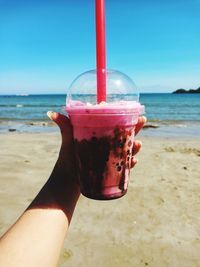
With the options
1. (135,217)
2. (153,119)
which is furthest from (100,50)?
(153,119)

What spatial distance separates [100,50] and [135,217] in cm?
248

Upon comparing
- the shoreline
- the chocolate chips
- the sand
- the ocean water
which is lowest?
the ocean water

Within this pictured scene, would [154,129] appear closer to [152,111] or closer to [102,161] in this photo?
[102,161]

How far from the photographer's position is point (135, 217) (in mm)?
3352

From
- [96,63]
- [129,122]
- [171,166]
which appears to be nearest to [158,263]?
[129,122]

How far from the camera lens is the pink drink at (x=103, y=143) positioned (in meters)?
1.19

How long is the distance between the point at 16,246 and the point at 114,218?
91.4 inches

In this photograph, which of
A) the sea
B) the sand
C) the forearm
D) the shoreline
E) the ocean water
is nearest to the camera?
the forearm

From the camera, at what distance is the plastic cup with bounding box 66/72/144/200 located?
1.19 m

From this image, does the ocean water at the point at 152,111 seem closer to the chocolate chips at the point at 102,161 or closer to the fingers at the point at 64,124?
the fingers at the point at 64,124

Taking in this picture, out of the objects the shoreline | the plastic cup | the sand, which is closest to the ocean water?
the plastic cup

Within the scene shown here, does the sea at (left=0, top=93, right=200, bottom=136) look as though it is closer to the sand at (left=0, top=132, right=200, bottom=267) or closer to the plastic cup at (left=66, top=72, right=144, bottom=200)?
the plastic cup at (left=66, top=72, right=144, bottom=200)

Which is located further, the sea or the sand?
the sea

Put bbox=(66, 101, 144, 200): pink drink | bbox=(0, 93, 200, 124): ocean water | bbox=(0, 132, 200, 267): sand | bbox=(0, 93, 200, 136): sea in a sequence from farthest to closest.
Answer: bbox=(0, 93, 200, 124): ocean water, bbox=(0, 93, 200, 136): sea, bbox=(0, 132, 200, 267): sand, bbox=(66, 101, 144, 200): pink drink
